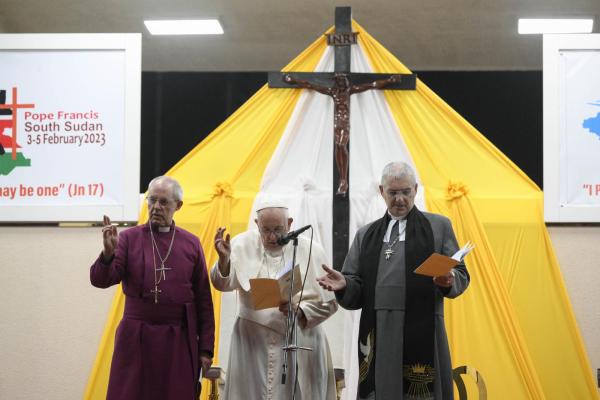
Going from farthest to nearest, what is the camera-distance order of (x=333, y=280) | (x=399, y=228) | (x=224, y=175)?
(x=224, y=175)
(x=399, y=228)
(x=333, y=280)

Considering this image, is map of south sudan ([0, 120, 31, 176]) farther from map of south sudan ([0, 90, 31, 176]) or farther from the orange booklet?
the orange booklet

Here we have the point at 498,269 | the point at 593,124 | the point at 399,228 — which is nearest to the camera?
the point at 399,228

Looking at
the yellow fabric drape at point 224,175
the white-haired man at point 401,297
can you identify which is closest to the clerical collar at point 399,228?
the white-haired man at point 401,297

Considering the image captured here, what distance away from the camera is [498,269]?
5.61 meters

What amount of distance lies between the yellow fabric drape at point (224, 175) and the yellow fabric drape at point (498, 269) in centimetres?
90

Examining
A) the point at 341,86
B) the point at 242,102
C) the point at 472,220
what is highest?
the point at 242,102

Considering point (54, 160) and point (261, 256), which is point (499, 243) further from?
point (54, 160)

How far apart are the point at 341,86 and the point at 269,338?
2.28 meters

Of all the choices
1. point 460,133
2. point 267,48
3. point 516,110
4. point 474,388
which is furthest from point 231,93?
point 474,388

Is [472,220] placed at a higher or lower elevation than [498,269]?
higher

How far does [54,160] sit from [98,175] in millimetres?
347

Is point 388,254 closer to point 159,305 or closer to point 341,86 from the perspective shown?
point 159,305

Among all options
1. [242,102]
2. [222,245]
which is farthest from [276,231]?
[242,102]

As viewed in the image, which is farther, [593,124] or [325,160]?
[325,160]
